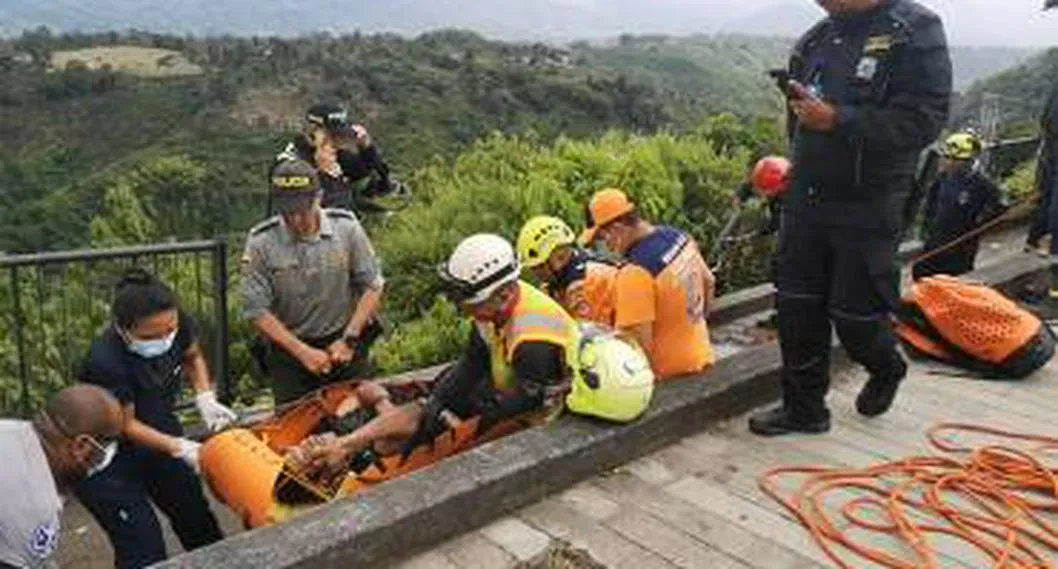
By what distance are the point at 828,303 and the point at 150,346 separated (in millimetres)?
2864

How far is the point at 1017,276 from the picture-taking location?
798 centimetres

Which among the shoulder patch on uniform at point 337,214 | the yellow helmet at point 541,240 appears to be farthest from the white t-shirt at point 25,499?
the yellow helmet at point 541,240

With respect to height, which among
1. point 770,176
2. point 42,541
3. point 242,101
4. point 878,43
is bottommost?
point 242,101

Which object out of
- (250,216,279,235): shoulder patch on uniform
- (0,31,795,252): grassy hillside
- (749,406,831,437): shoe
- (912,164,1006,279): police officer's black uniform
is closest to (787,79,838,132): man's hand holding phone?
(749,406,831,437): shoe

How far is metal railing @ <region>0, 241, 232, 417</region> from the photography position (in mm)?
5578

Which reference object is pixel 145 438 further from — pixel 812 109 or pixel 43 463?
pixel 812 109

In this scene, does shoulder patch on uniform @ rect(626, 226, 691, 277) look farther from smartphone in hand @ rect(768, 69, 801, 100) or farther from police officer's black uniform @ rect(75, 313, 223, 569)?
police officer's black uniform @ rect(75, 313, 223, 569)

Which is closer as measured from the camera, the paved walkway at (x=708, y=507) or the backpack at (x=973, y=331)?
the paved walkway at (x=708, y=507)

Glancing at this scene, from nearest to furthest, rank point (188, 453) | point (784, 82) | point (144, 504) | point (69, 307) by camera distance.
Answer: point (144, 504)
point (188, 453)
point (784, 82)
point (69, 307)

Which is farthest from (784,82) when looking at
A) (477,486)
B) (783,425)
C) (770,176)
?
(770,176)

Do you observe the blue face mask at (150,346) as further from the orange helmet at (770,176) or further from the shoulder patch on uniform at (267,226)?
the orange helmet at (770,176)

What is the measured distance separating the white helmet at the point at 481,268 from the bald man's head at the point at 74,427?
5.01 feet

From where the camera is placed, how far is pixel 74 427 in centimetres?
332

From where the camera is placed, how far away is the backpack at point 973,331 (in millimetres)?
6164
